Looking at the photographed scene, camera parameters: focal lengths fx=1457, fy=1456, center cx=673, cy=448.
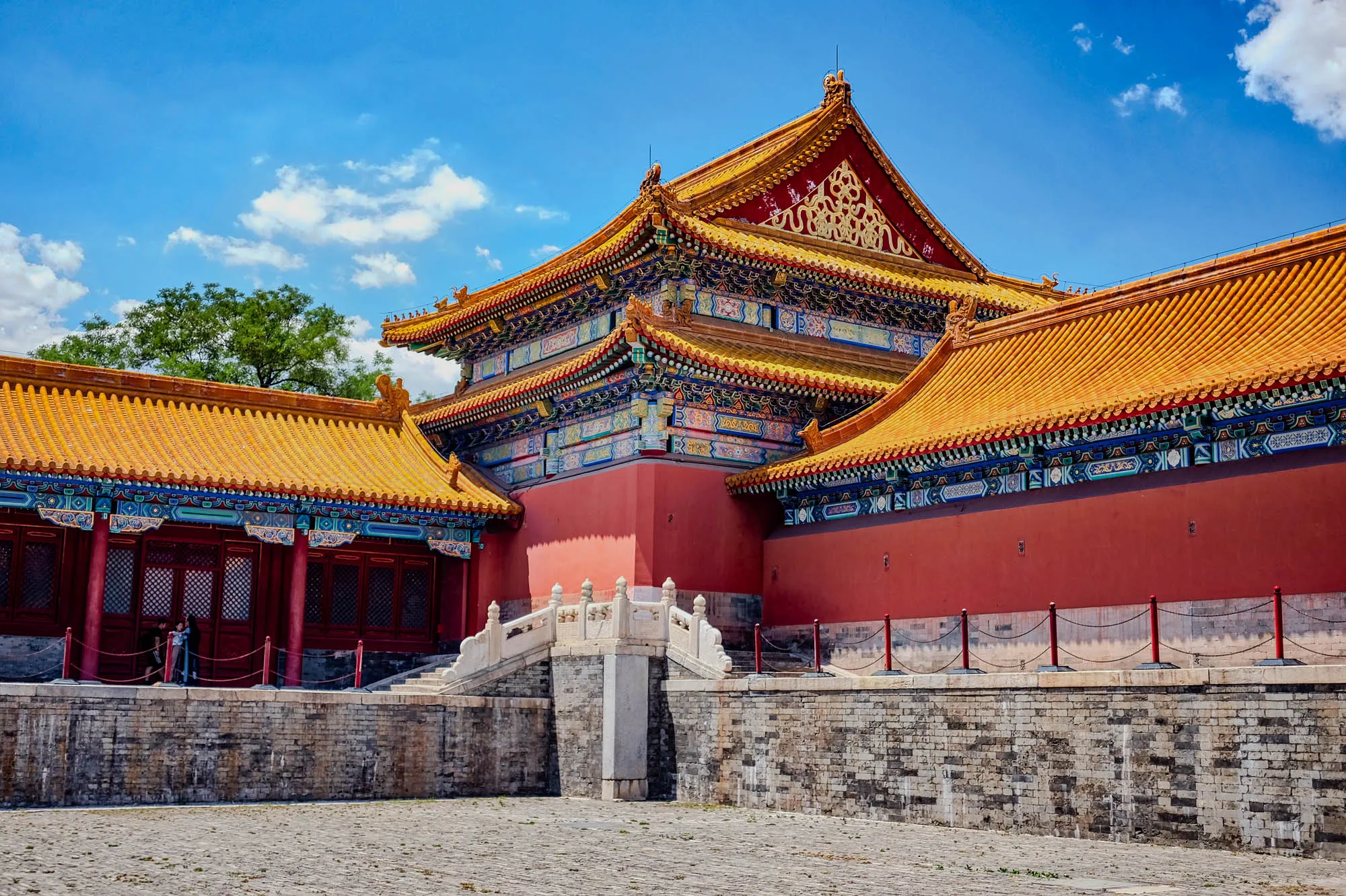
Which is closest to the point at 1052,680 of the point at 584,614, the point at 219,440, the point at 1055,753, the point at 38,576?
the point at 1055,753

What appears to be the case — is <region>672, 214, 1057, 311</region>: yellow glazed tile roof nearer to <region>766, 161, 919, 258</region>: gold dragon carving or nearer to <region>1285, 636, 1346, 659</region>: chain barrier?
<region>766, 161, 919, 258</region>: gold dragon carving

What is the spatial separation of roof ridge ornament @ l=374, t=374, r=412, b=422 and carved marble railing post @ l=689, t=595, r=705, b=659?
32.3 ft

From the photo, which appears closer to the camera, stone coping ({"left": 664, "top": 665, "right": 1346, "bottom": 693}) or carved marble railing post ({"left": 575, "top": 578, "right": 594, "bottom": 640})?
stone coping ({"left": 664, "top": 665, "right": 1346, "bottom": 693})

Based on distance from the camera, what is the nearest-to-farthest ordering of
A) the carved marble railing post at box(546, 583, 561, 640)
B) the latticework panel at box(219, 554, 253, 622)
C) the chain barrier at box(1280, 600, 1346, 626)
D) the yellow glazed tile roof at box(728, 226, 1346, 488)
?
the chain barrier at box(1280, 600, 1346, 626) < the yellow glazed tile roof at box(728, 226, 1346, 488) < the carved marble railing post at box(546, 583, 561, 640) < the latticework panel at box(219, 554, 253, 622)

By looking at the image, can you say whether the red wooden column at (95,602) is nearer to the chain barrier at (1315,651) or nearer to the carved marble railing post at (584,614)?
the carved marble railing post at (584,614)

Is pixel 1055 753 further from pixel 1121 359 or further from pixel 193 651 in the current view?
pixel 193 651

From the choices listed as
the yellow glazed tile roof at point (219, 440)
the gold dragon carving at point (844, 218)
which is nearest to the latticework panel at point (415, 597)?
the yellow glazed tile roof at point (219, 440)

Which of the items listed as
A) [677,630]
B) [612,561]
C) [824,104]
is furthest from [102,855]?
[824,104]

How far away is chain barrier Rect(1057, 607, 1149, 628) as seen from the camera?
18.6 m

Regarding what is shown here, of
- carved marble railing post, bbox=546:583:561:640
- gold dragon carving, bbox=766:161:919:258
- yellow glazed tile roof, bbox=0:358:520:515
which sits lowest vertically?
carved marble railing post, bbox=546:583:561:640

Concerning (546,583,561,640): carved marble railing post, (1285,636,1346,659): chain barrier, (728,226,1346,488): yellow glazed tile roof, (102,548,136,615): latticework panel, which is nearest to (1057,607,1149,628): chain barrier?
(1285,636,1346,659): chain barrier

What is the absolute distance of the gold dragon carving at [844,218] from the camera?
2867 centimetres

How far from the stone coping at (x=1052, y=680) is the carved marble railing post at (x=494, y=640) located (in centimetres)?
316

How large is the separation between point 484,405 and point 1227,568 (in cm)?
1474
